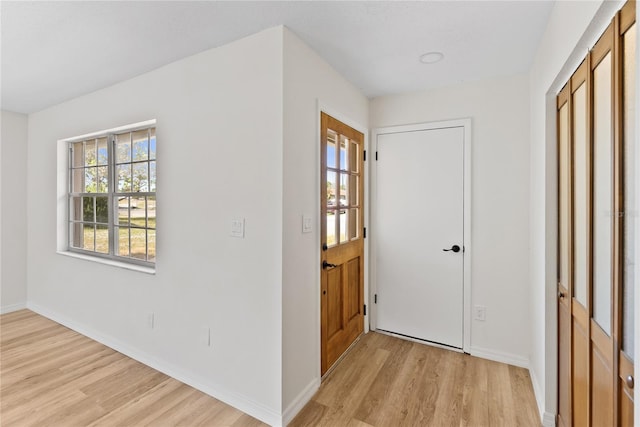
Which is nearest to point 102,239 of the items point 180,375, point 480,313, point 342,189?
point 180,375

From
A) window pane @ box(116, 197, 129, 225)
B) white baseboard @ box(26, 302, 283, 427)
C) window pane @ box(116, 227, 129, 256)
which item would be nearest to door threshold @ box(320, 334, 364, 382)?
white baseboard @ box(26, 302, 283, 427)

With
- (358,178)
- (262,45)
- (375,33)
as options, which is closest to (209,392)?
(358,178)

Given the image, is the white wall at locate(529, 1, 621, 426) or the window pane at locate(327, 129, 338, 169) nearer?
the white wall at locate(529, 1, 621, 426)

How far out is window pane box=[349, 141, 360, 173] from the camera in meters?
2.85

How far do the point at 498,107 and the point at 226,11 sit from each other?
224 centimetres

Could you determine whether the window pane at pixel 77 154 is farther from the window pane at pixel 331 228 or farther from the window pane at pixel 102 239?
the window pane at pixel 331 228

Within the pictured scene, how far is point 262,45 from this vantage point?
1.93m

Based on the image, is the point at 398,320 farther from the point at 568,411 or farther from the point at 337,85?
the point at 337,85

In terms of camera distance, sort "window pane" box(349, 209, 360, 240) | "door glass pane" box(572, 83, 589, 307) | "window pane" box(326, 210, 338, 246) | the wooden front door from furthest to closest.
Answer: "window pane" box(349, 209, 360, 240), "window pane" box(326, 210, 338, 246), the wooden front door, "door glass pane" box(572, 83, 589, 307)

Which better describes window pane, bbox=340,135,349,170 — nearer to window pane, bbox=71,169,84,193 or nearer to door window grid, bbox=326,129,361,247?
door window grid, bbox=326,129,361,247

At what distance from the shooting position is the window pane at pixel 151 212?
9.02 ft

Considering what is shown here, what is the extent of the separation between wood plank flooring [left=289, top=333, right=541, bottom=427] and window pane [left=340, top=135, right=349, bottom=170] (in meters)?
1.71

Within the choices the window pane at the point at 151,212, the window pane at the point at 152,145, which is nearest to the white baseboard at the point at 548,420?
the window pane at the point at 151,212

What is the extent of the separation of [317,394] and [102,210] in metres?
2.85
